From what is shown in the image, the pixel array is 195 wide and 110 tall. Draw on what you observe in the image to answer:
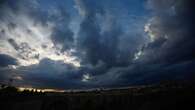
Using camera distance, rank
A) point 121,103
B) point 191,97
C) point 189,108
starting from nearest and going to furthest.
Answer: point 189,108
point 191,97
point 121,103

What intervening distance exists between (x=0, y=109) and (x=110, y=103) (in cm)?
3716

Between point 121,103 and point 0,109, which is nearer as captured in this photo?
point 121,103

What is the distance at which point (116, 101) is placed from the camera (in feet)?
181

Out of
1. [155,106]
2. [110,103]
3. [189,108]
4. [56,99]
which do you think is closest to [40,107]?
[56,99]

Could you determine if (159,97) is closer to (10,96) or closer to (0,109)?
(0,109)

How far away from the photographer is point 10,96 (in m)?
69.3

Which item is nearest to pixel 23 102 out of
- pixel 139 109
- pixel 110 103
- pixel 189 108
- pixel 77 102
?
pixel 77 102

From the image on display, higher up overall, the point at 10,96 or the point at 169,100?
the point at 10,96

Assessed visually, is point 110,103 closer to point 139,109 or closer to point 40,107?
point 139,109

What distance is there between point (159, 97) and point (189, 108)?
456 inches

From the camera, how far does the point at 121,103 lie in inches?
2105

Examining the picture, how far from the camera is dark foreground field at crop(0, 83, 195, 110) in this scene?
39.3 meters

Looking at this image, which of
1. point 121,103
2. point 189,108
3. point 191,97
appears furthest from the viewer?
point 121,103

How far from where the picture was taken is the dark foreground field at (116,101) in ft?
129
